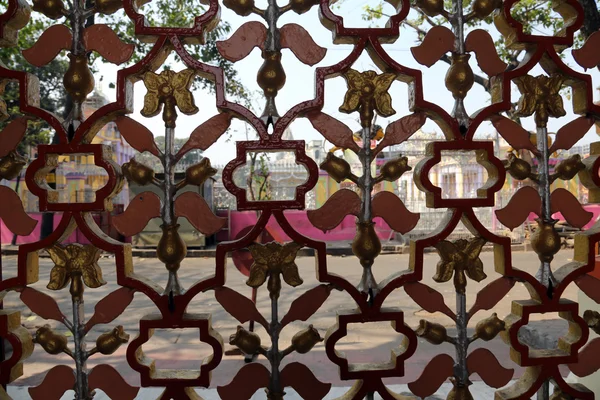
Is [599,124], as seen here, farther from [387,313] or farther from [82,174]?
[82,174]

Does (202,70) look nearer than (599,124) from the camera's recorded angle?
Yes

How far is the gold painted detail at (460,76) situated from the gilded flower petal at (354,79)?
24 centimetres

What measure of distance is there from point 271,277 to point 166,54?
0.65 m

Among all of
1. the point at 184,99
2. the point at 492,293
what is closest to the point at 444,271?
the point at 492,293

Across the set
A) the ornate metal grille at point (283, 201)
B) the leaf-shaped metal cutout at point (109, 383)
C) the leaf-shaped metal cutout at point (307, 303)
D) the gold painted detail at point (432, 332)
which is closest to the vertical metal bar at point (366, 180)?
the ornate metal grille at point (283, 201)

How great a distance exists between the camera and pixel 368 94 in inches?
49.8

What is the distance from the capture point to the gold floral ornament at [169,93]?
1.24 m

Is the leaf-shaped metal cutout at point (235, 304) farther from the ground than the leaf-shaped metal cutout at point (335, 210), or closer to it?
closer to it

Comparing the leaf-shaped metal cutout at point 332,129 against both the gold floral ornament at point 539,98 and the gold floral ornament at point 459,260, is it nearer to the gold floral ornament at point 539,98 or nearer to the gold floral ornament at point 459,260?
the gold floral ornament at point 459,260

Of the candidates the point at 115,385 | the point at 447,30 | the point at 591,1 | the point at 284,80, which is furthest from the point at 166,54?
the point at 591,1

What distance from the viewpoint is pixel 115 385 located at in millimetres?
1284

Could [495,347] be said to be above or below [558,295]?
below

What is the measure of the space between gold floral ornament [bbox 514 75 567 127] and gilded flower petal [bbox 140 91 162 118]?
0.94 m

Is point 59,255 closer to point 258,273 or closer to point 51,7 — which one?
point 258,273
